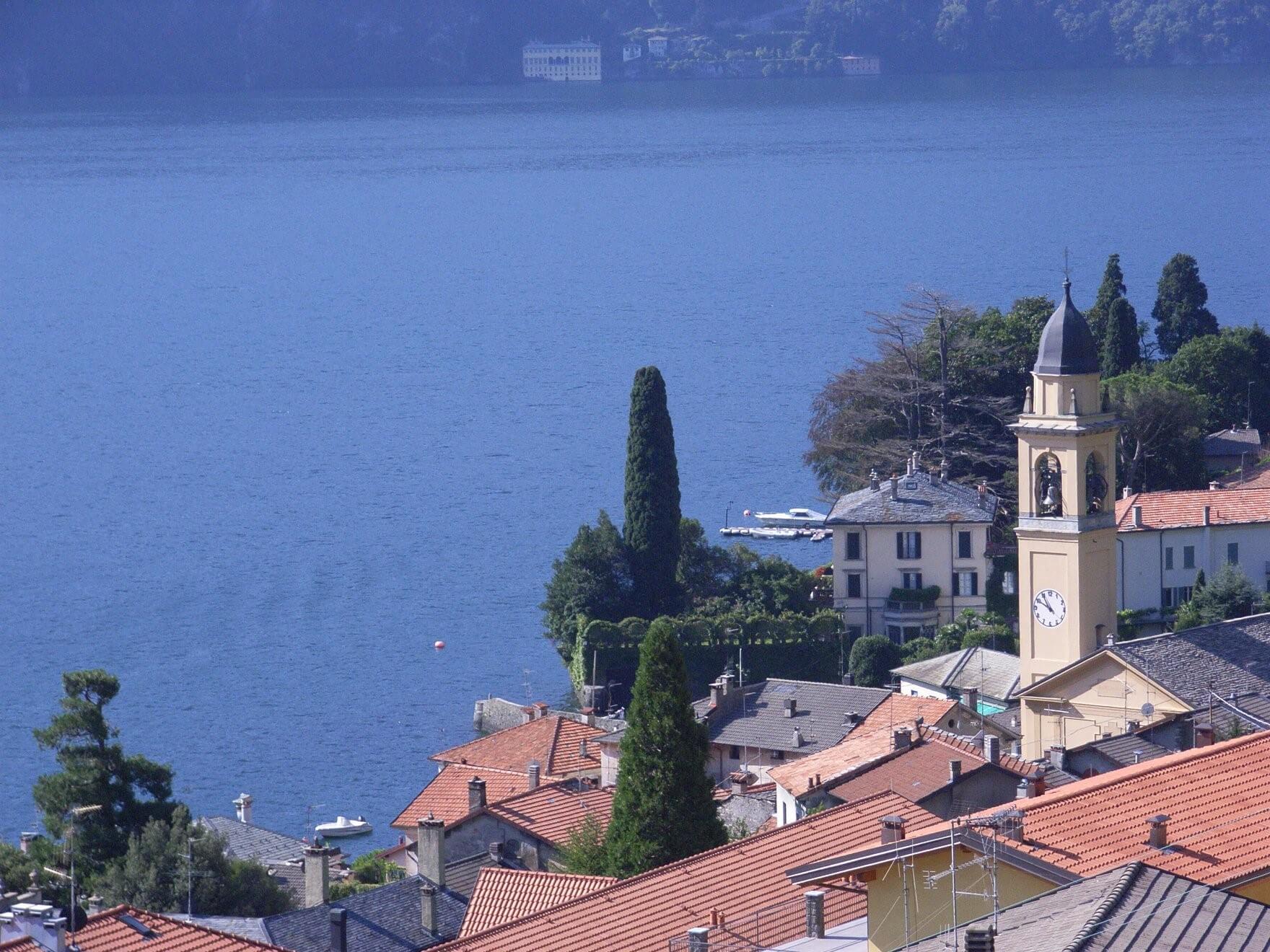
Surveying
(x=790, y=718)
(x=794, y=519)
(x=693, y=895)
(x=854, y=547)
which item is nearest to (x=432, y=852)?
(x=693, y=895)

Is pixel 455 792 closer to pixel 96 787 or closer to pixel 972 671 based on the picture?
pixel 96 787

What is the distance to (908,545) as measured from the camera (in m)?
42.6

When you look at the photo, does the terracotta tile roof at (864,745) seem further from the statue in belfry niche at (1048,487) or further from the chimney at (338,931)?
the chimney at (338,931)

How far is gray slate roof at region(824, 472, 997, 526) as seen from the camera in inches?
1678

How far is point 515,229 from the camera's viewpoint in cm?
15125

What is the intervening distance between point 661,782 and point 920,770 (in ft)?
10.8

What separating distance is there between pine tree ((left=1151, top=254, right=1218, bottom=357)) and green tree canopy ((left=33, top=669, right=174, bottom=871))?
38031 mm

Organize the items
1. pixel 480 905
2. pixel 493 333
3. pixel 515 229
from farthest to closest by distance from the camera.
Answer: pixel 515 229 → pixel 493 333 → pixel 480 905

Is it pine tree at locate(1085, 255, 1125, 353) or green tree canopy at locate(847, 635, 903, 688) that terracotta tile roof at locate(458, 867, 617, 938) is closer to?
green tree canopy at locate(847, 635, 903, 688)

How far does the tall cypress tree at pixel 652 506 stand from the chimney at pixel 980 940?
33.7 metres

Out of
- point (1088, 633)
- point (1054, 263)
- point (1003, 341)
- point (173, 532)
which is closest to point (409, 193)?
point (1054, 263)

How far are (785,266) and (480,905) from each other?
109 metres

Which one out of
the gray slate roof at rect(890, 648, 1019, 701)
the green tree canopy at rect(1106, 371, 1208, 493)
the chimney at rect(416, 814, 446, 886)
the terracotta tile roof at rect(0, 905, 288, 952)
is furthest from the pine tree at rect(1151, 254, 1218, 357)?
the terracotta tile roof at rect(0, 905, 288, 952)

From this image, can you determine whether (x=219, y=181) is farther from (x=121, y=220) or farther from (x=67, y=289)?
(x=67, y=289)
